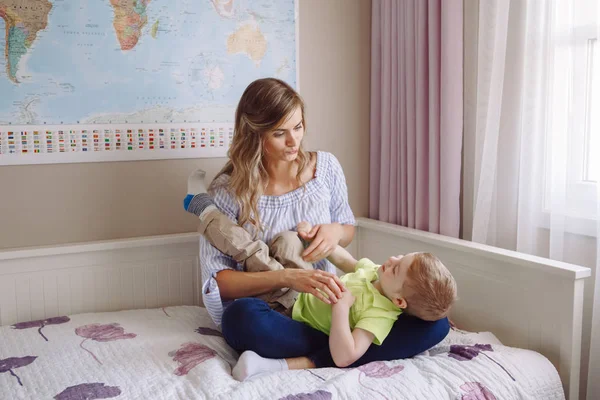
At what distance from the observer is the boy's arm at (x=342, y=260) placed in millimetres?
1967

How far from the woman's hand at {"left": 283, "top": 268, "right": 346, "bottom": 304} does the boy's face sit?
0.12 metres

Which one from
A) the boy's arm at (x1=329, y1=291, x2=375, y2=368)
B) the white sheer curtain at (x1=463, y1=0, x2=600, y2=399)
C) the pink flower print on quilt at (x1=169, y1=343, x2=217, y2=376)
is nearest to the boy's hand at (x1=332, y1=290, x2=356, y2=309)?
the boy's arm at (x1=329, y1=291, x2=375, y2=368)

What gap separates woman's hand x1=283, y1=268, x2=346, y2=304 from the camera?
1.62 meters

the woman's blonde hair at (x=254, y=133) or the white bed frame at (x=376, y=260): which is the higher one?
the woman's blonde hair at (x=254, y=133)

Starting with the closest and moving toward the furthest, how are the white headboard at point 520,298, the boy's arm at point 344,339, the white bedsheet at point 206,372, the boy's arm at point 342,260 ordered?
the white bedsheet at point 206,372 < the boy's arm at point 344,339 < the white headboard at point 520,298 < the boy's arm at point 342,260

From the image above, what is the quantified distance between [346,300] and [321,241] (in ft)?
1.13

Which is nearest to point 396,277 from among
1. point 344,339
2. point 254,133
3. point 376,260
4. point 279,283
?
point 344,339

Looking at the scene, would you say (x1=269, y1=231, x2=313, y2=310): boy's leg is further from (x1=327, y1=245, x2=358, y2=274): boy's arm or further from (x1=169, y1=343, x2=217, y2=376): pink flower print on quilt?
(x1=169, y1=343, x2=217, y2=376): pink flower print on quilt

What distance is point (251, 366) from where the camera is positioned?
1.51m

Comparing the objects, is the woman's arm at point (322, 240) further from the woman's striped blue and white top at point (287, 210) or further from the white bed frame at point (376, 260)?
the white bed frame at point (376, 260)

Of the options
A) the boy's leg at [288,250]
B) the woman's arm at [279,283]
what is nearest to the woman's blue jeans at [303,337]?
the woman's arm at [279,283]

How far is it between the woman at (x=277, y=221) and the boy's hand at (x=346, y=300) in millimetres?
16

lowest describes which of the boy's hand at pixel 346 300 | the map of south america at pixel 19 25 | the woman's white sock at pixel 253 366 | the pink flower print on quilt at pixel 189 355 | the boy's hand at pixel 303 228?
the pink flower print on quilt at pixel 189 355

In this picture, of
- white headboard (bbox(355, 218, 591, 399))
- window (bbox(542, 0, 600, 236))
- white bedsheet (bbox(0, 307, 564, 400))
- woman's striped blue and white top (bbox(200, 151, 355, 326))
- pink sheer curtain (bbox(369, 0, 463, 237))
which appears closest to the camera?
white bedsheet (bbox(0, 307, 564, 400))
